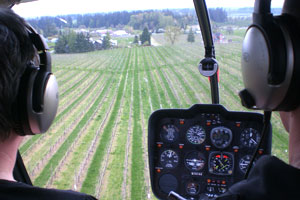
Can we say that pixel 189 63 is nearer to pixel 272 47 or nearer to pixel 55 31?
pixel 55 31

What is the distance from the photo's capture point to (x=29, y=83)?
36.1 inches

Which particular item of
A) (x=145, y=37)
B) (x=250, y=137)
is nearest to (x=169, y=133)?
(x=250, y=137)

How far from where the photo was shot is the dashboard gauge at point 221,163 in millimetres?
2129

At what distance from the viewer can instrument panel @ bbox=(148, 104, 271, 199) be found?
6.95 feet

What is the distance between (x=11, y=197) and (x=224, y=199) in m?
0.55

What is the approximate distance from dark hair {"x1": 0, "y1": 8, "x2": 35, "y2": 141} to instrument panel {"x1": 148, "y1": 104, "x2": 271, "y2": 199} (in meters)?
1.34

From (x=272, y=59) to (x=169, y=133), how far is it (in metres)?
1.51

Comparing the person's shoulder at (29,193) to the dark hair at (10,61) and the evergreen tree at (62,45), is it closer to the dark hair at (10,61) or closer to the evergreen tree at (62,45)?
the dark hair at (10,61)

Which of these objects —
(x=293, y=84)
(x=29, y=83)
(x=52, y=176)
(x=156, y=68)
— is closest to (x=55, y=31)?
(x=156, y=68)

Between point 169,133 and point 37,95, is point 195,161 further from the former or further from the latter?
point 37,95

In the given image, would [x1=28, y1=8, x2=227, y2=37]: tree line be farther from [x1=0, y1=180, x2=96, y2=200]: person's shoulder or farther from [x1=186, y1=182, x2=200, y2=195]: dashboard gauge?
[x1=0, y1=180, x2=96, y2=200]: person's shoulder

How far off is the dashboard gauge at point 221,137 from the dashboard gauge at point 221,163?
0.21ft

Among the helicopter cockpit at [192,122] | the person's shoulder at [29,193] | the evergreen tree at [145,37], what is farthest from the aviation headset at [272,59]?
the evergreen tree at [145,37]

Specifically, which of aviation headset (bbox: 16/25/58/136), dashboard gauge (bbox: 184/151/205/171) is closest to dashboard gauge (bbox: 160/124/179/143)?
dashboard gauge (bbox: 184/151/205/171)
